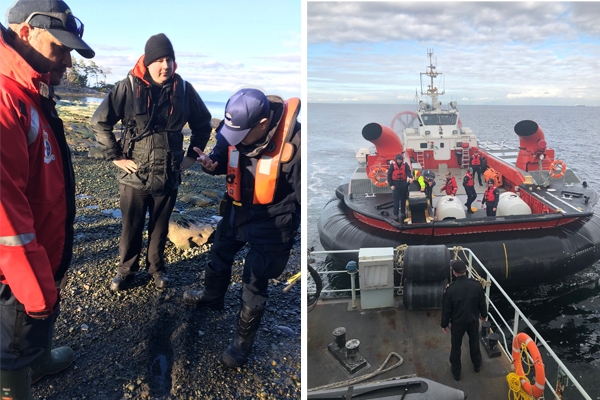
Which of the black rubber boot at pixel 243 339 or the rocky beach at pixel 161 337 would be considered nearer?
the rocky beach at pixel 161 337

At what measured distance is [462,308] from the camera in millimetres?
2979

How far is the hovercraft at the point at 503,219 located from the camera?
252 inches

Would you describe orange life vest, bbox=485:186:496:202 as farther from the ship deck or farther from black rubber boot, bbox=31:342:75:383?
black rubber boot, bbox=31:342:75:383

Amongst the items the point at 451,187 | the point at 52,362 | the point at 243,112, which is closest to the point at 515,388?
the point at 243,112

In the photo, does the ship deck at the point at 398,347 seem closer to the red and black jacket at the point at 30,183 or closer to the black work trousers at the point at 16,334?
the black work trousers at the point at 16,334

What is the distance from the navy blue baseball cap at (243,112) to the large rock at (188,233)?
6.96ft

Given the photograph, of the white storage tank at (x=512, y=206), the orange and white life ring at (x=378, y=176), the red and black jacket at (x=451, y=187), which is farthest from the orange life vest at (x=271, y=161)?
the orange and white life ring at (x=378, y=176)

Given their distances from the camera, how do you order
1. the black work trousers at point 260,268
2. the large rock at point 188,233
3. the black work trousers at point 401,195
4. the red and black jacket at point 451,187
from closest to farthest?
the black work trousers at point 260,268 → the large rock at point 188,233 → the black work trousers at point 401,195 → the red and black jacket at point 451,187

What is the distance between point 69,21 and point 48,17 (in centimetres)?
8

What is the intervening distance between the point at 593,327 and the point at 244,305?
6153 mm

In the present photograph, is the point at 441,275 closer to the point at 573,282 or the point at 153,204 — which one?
the point at 153,204

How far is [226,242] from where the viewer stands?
2725 millimetres

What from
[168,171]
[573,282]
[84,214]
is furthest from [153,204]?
[573,282]

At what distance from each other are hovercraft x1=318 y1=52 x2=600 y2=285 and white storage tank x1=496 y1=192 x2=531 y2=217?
0.02m
